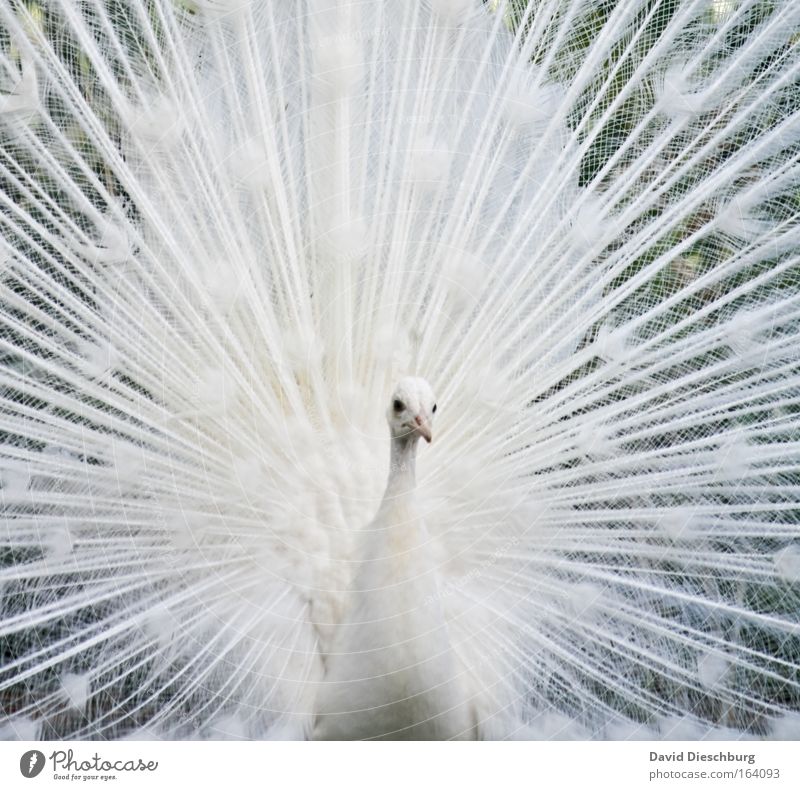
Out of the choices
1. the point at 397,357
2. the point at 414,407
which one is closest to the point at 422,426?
the point at 414,407

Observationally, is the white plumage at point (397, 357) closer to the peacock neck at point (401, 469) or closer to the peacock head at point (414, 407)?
the peacock neck at point (401, 469)

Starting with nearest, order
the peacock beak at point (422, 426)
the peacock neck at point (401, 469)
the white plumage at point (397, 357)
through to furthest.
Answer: the peacock beak at point (422, 426) < the peacock neck at point (401, 469) < the white plumage at point (397, 357)

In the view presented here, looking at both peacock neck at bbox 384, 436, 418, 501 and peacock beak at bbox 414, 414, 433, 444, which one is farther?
peacock neck at bbox 384, 436, 418, 501

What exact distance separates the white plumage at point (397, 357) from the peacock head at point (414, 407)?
6.9 inches

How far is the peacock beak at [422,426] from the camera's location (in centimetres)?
175

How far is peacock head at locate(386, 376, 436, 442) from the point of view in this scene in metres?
1.77

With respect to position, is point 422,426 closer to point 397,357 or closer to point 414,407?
point 414,407

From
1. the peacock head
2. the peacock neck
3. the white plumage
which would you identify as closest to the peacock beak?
the peacock head

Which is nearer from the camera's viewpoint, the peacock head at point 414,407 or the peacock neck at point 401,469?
the peacock head at point 414,407

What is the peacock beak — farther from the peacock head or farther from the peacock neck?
the peacock neck

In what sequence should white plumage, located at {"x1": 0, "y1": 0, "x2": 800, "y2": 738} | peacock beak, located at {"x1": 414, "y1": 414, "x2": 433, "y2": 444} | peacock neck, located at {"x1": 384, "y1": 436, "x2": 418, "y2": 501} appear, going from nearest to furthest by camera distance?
peacock beak, located at {"x1": 414, "y1": 414, "x2": 433, "y2": 444}
peacock neck, located at {"x1": 384, "y1": 436, "x2": 418, "y2": 501}
white plumage, located at {"x1": 0, "y1": 0, "x2": 800, "y2": 738}

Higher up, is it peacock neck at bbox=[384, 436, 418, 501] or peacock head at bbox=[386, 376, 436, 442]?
peacock head at bbox=[386, 376, 436, 442]

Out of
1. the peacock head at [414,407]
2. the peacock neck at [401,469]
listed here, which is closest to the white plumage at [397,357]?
the peacock neck at [401,469]
